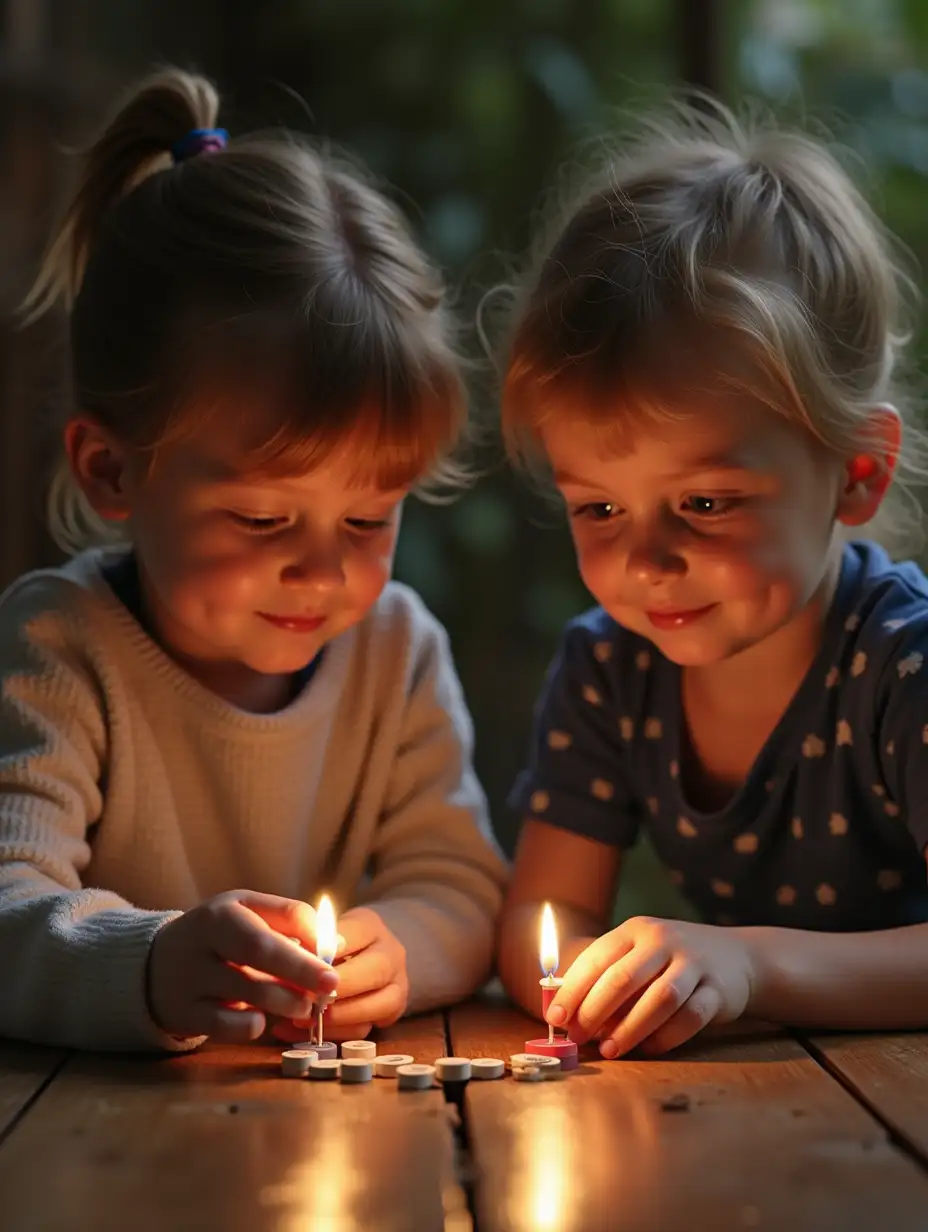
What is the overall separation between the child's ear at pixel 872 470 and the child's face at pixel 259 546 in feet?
1.32

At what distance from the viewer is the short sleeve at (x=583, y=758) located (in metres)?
1.61

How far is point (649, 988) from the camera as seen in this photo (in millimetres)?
1235

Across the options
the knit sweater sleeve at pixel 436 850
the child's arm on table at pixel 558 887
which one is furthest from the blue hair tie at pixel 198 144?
the child's arm on table at pixel 558 887

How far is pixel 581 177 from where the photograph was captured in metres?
1.69

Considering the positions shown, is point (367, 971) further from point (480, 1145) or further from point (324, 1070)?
point (480, 1145)

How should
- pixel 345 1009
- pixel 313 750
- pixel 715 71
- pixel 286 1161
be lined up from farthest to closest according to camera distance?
pixel 715 71
pixel 313 750
pixel 345 1009
pixel 286 1161

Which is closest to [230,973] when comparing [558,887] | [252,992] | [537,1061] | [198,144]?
[252,992]

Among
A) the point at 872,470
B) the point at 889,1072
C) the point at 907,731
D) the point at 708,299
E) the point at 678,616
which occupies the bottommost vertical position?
the point at 889,1072

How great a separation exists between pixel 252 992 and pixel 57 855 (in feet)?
0.97

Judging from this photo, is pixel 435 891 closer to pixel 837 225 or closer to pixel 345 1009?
pixel 345 1009

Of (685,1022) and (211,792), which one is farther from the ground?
(211,792)

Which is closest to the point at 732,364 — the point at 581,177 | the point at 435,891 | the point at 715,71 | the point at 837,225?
the point at 837,225

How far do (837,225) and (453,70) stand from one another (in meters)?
1.13

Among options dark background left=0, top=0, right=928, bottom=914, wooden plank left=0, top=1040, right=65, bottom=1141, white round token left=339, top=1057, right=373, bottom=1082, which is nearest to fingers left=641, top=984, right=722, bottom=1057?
white round token left=339, top=1057, right=373, bottom=1082
